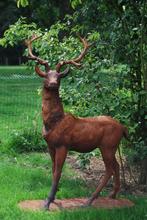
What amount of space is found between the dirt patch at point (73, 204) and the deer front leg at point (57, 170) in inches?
5.4

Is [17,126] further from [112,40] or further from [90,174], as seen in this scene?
[112,40]

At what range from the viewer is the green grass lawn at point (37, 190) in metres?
6.91

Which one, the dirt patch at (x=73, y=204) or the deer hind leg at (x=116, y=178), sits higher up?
the deer hind leg at (x=116, y=178)

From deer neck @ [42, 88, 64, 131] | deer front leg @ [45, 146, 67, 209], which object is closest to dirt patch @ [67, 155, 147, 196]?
deer front leg @ [45, 146, 67, 209]

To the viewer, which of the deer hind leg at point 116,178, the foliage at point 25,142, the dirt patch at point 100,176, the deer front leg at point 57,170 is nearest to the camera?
the deer front leg at point 57,170

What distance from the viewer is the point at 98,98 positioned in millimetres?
8484

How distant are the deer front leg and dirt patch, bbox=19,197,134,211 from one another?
0.45 ft

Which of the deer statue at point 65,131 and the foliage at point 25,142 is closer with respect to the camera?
the deer statue at point 65,131

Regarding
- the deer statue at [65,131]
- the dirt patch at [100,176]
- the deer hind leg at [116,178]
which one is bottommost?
the dirt patch at [100,176]

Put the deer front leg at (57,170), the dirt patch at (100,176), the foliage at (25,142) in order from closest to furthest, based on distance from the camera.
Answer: the deer front leg at (57,170)
the dirt patch at (100,176)
the foliage at (25,142)

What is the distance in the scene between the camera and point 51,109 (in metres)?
7.27

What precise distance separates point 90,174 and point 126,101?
5.48 ft

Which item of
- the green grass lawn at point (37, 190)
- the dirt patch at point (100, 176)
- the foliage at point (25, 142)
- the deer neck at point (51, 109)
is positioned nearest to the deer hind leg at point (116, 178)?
the green grass lawn at point (37, 190)

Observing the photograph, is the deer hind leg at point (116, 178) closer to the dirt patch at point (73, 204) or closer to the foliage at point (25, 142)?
the dirt patch at point (73, 204)
